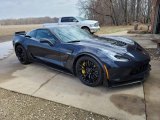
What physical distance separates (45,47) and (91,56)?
1.63 meters

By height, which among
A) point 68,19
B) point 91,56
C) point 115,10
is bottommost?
point 91,56

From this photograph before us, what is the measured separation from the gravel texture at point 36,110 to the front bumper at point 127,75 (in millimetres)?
903

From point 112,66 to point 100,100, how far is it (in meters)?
0.69

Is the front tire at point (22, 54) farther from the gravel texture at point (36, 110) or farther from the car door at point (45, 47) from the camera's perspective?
the gravel texture at point (36, 110)

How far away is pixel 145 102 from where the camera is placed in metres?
3.62

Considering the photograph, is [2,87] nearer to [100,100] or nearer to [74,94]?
[74,94]

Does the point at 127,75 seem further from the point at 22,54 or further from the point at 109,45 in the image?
the point at 22,54

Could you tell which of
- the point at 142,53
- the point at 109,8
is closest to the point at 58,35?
the point at 142,53

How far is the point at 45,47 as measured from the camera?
17.4 ft

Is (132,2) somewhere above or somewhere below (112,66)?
above

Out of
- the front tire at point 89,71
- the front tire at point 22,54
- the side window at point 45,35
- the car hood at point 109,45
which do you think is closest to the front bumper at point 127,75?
the front tire at point 89,71

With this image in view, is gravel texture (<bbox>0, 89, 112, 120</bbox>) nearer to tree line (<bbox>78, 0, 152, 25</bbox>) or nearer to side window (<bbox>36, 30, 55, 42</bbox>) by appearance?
side window (<bbox>36, 30, 55, 42</bbox>)

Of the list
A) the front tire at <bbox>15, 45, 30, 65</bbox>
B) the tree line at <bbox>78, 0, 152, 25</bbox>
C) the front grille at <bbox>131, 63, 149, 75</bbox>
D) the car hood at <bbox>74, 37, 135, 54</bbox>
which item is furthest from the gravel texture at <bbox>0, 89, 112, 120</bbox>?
the tree line at <bbox>78, 0, 152, 25</bbox>

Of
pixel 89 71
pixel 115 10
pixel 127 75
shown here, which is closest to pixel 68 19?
pixel 89 71
